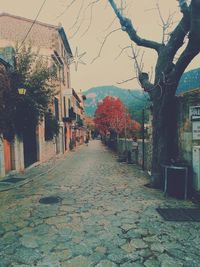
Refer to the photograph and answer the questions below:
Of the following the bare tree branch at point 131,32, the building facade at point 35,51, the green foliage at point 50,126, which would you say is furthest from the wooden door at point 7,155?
the bare tree branch at point 131,32

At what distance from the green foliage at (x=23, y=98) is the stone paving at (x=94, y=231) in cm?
331

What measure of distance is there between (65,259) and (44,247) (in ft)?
1.80

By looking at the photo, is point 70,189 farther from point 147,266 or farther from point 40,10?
point 40,10

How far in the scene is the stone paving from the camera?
11.1 feet

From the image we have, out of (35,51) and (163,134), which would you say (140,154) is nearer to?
(163,134)

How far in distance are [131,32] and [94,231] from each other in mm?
5987

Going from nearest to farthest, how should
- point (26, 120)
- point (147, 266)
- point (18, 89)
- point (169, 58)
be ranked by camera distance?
point (147, 266) → point (169, 58) → point (18, 89) → point (26, 120)

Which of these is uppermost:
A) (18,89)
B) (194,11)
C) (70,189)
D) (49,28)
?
(49,28)

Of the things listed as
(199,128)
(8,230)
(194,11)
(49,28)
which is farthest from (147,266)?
(49,28)

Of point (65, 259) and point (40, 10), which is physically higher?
point (40, 10)

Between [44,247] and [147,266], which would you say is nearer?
[147,266]

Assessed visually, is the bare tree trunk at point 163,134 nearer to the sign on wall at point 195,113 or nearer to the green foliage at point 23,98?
the sign on wall at point 195,113

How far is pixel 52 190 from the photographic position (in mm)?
7527

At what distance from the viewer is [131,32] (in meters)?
7.14
